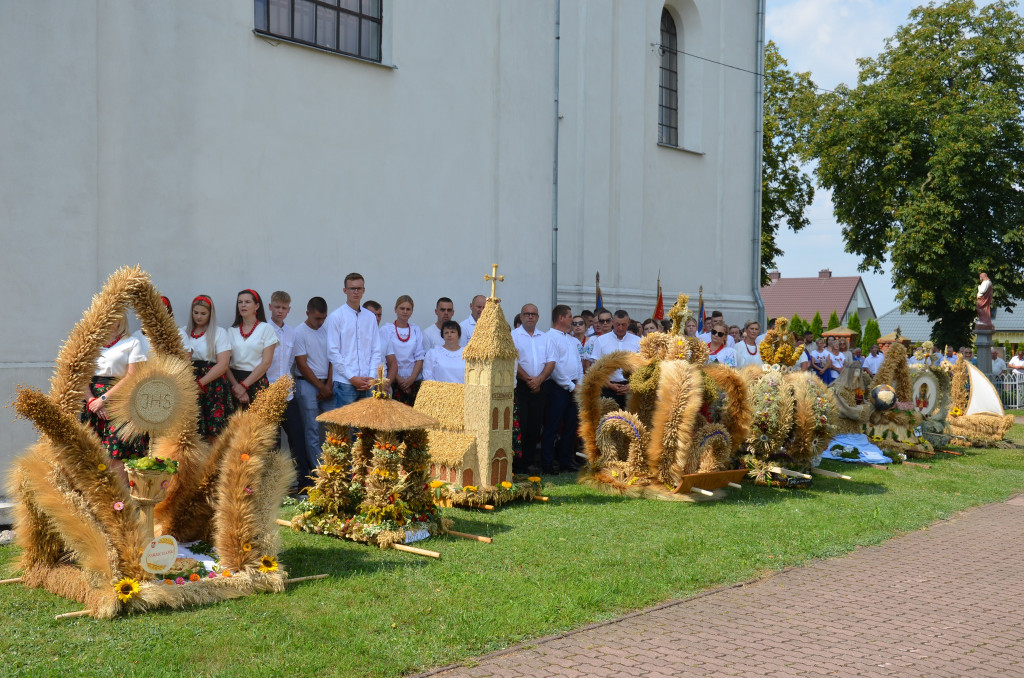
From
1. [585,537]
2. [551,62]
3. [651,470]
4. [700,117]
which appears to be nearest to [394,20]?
[551,62]

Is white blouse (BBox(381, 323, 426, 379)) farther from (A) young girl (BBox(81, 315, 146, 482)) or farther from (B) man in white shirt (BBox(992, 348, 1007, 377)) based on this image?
(B) man in white shirt (BBox(992, 348, 1007, 377))

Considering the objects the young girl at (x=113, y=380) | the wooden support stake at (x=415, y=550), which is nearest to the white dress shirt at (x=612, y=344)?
the wooden support stake at (x=415, y=550)

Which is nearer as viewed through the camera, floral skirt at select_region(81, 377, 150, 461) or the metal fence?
floral skirt at select_region(81, 377, 150, 461)

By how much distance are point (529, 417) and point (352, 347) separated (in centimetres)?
255

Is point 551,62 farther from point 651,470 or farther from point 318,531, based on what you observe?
point 318,531

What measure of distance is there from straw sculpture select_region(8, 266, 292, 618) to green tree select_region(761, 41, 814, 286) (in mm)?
27204

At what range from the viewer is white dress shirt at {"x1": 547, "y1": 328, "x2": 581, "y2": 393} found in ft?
37.7

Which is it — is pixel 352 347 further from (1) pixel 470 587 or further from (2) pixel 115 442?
(1) pixel 470 587

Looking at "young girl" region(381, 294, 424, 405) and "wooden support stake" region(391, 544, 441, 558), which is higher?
"young girl" region(381, 294, 424, 405)

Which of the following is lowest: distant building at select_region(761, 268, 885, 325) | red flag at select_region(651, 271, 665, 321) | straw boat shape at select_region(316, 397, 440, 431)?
straw boat shape at select_region(316, 397, 440, 431)

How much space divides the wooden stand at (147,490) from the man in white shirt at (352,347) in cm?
424

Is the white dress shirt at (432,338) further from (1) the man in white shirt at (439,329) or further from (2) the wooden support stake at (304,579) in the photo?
(2) the wooden support stake at (304,579)

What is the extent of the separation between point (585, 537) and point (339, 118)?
652cm

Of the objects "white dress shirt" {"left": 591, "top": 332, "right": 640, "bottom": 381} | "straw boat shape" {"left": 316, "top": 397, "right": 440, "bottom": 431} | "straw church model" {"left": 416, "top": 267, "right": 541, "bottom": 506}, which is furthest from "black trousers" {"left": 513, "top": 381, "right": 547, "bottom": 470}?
"straw boat shape" {"left": 316, "top": 397, "right": 440, "bottom": 431}
